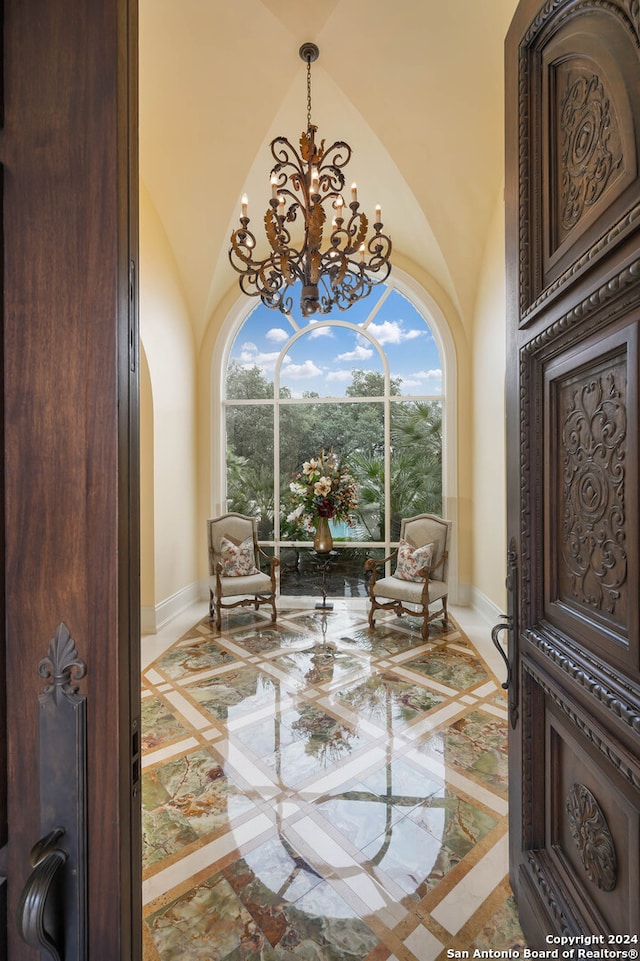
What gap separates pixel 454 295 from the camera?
5199 mm

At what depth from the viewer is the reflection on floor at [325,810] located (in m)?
1.50

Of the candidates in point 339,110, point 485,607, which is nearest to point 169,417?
point 339,110

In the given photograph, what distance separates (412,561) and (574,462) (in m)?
3.62

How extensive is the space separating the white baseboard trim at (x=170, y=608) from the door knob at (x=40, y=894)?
138 inches

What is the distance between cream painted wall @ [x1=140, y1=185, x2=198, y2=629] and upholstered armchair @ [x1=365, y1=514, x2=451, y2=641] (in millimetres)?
2135

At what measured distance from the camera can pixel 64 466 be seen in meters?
0.63

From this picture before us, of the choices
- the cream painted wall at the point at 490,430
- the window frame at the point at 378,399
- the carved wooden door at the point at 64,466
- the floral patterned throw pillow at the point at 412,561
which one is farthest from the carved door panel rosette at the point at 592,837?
the window frame at the point at 378,399

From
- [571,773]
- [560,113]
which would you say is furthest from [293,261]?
[571,773]

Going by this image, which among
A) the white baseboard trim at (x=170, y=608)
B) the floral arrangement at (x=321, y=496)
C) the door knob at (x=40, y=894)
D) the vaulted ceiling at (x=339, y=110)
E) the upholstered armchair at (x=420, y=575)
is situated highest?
the vaulted ceiling at (x=339, y=110)

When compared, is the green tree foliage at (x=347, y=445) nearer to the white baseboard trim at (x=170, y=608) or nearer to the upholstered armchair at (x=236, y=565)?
the upholstered armchair at (x=236, y=565)

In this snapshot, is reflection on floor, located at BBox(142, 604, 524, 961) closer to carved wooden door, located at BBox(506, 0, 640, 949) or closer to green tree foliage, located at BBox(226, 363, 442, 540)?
carved wooden door, located at BBox(506, 0, 640, 949)

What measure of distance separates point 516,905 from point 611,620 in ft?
4.42

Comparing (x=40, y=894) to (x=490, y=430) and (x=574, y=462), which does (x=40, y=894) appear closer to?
(x=574, y=462)

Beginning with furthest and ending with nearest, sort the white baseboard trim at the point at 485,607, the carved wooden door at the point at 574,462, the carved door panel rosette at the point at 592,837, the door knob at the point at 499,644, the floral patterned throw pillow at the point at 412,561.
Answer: the floral patterned throw pillow at the point at 412,561 → the white baseboard trim at the point at 485,607 → the door knob at the point at 499,644 → the carved door panel rosette at the point at 592,837 → the carved wooden door at the point at 574,462
